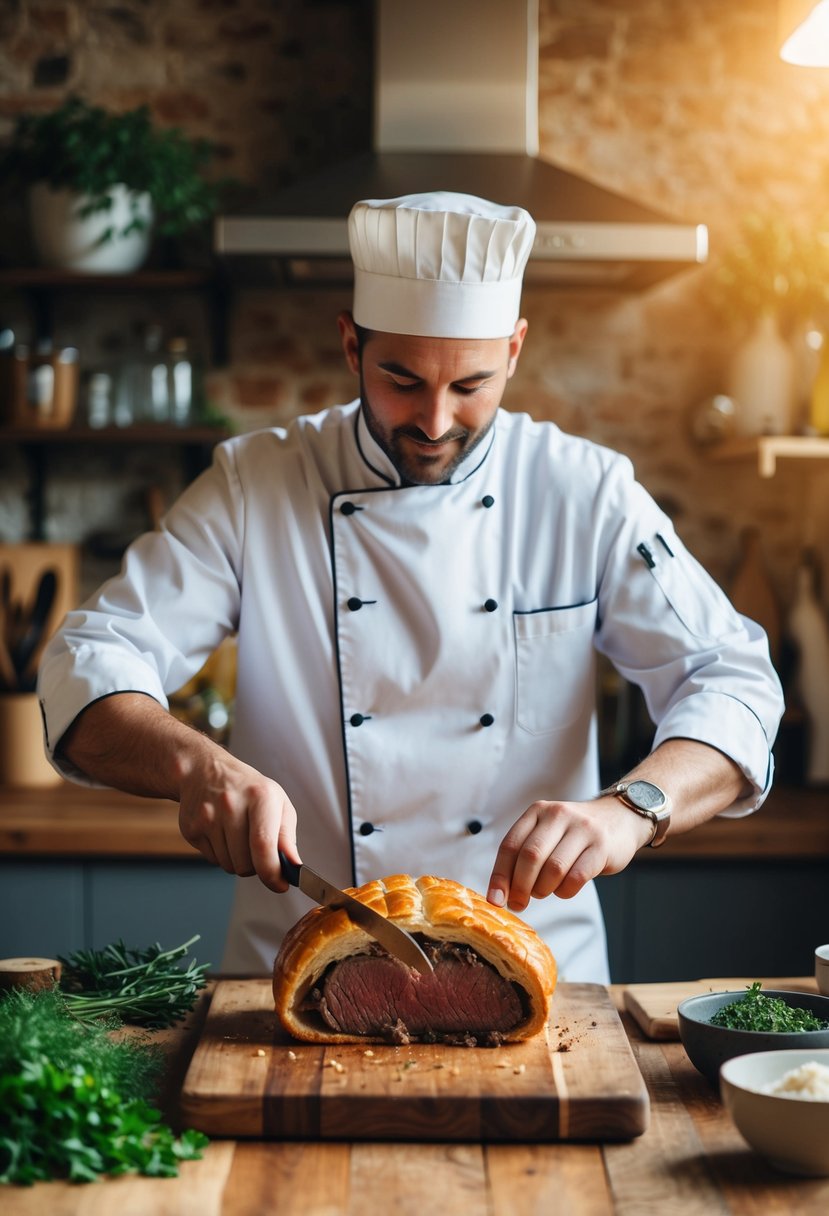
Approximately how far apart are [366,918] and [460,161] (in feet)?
6.68

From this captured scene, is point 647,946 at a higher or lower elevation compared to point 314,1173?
lower

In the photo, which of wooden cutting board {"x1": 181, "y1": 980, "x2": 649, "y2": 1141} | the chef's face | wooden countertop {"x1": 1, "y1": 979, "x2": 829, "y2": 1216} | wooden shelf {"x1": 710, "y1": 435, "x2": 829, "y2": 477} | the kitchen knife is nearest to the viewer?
wooden countertop {"x1": 1, "y1": 979, "x2": 829, "y2": 1216}

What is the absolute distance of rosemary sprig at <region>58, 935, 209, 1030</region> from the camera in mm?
1400

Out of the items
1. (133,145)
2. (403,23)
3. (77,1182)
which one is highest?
(403,23)

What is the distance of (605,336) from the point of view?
10.9 feet

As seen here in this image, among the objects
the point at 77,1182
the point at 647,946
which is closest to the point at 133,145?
the point at 647,946

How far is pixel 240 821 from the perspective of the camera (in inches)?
54.4

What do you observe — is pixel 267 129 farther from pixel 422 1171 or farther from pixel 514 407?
pixel 422 1171

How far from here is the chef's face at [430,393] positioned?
1.68 m

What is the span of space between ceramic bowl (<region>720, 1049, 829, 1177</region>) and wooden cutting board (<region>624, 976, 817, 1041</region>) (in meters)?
0.29

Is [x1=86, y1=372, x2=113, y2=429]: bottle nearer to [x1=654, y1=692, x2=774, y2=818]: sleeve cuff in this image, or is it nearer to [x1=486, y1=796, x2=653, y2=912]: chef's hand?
[x1=654, y1=692, x2=774, y2=818]: sleeve cuff

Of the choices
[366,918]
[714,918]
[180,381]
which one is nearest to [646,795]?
[366,918]

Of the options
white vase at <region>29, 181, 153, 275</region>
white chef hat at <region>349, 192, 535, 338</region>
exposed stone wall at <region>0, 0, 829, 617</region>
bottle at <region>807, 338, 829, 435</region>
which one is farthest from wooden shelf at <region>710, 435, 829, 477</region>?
white vase at <region>29, 181, 153, 275</region>

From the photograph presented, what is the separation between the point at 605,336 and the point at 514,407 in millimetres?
302
